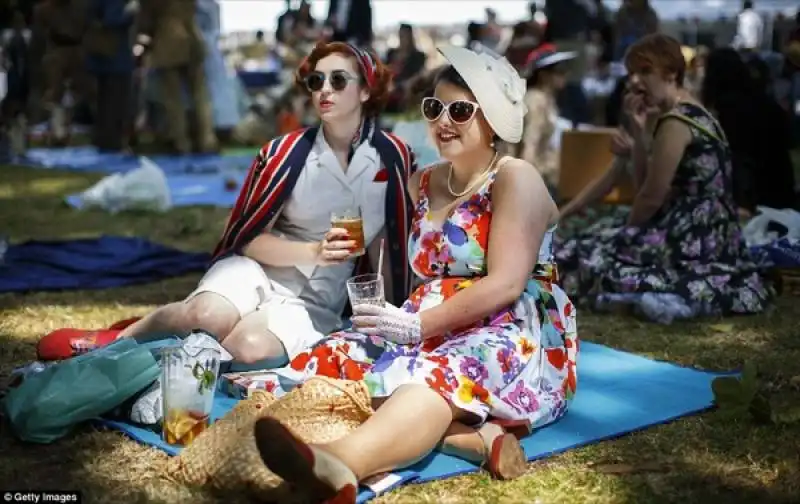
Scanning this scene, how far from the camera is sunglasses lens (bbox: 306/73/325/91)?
15.1 ft

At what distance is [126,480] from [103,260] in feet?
12.7

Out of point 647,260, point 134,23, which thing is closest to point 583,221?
point 647,260

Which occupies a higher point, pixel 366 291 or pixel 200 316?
pixel 366 291

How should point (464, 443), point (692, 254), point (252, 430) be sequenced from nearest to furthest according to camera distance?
point (252, 430) < point (464, 443) < point (692, 254)

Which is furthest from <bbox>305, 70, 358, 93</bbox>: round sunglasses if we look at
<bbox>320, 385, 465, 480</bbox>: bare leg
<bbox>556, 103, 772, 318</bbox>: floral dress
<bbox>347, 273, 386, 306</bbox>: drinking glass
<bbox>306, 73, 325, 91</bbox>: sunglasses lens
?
<bbox>556, 103, 772, 318</bbox>: floral dress

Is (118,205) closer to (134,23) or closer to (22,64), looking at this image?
(134,23)

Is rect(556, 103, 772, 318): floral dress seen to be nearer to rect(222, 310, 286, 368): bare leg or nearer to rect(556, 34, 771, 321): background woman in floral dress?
rect(556, 34, 771, 321): background woman in floral dress

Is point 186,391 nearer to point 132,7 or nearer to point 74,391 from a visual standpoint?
point 74,391

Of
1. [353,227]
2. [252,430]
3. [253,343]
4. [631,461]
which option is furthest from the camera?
[253,343]

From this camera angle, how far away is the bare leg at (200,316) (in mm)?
4406

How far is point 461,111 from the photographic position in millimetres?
3658

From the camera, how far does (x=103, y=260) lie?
275 inches

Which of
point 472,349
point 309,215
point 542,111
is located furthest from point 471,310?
point 542,111

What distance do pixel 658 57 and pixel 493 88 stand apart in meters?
2.22
